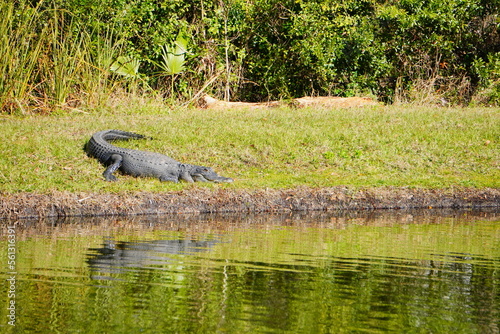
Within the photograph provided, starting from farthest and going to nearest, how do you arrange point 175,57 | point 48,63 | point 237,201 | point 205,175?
point 175,57, point 48,63, point 205,175, point 237,201

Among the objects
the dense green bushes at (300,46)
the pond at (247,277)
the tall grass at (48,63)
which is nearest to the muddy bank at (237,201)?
the pond at (247,277)

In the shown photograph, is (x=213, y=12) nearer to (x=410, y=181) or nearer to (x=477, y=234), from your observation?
(x=410, y=181)

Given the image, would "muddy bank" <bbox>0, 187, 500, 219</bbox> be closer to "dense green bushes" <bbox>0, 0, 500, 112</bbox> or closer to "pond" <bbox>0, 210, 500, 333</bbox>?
"pond" <bbox>0, 210, 500, 333</bbox>

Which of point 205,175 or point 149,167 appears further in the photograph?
point 149,167

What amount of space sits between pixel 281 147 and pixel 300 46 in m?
5.24

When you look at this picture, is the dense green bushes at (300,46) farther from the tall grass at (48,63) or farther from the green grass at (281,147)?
the green grass at (281,147)

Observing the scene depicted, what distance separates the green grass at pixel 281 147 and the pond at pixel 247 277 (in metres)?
1.57

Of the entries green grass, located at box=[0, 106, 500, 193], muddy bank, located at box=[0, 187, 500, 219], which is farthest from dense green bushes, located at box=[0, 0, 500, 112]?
muddy bank, located at box=[0, 187, 500, 219]

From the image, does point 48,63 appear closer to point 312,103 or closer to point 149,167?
point 149,167

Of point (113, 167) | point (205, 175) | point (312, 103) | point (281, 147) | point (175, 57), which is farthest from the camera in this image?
point (175, 57)

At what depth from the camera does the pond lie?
360 centimetres

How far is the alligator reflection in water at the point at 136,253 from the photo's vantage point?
4.91 meters


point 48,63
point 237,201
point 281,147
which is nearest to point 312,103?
point 281,147

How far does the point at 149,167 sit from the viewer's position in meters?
9.04
